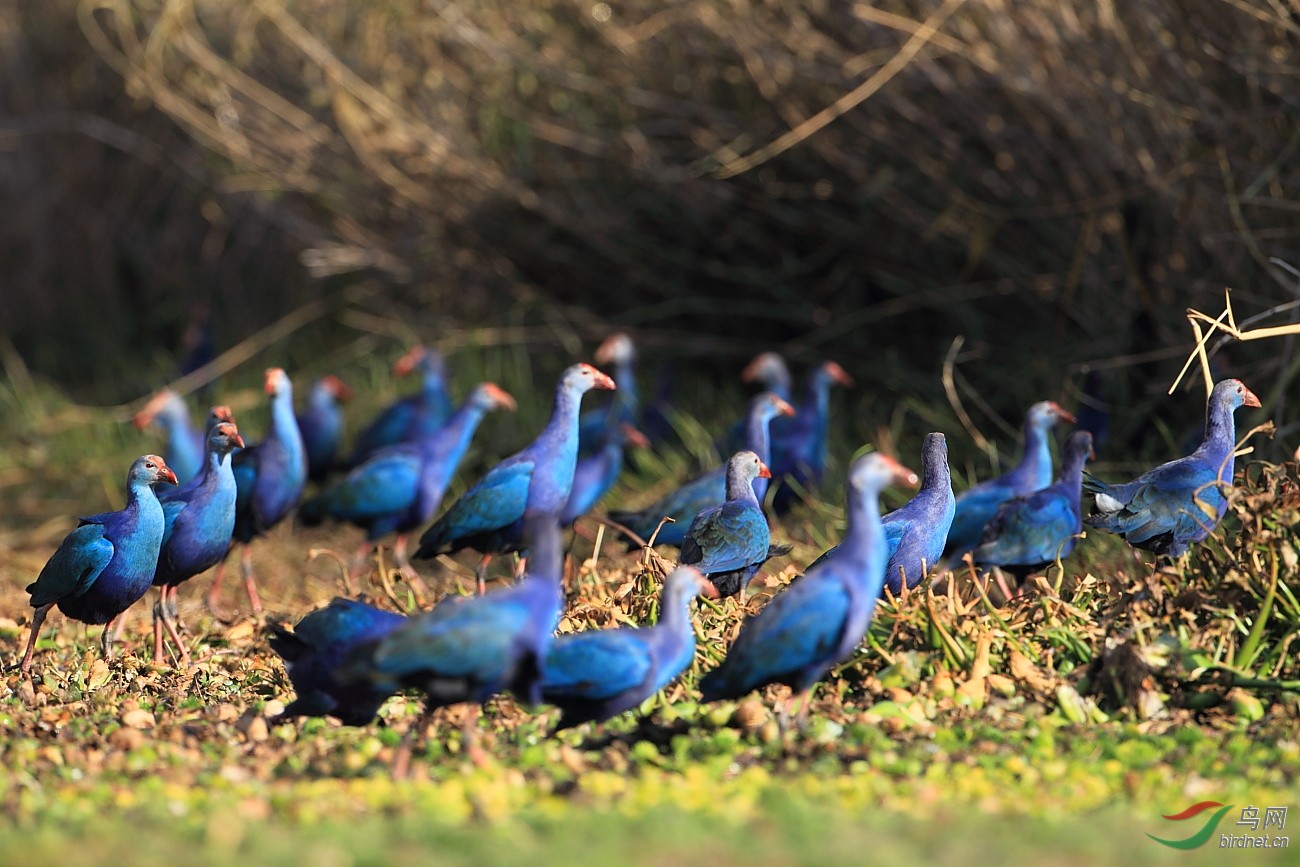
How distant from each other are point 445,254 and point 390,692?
233 inches

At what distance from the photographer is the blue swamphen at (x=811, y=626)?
13.2 feet

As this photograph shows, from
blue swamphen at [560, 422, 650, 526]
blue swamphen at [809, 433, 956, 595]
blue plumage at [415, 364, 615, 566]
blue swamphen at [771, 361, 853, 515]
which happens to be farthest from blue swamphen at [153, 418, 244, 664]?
blue swamphen at [771, 361, 853, 515]

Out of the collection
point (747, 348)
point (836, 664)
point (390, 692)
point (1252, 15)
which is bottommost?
A: point (747, 348)

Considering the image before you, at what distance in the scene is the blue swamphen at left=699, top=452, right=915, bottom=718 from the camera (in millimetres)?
4012

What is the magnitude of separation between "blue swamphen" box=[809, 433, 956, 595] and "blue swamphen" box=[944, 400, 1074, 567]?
0.67 metres

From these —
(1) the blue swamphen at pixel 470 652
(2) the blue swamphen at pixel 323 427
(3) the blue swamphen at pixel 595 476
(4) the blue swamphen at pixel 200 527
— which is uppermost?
(1) the blue swamphen at pixel 470 652

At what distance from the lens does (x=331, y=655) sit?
4168 mm

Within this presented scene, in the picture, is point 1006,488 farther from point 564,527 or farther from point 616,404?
point 616,404

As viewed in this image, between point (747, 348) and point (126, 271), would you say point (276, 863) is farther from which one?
point (126, 271)

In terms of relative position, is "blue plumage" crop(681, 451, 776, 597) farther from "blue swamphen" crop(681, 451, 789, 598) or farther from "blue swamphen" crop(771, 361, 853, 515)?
"blue swamphen" crop(771, 361, 853, 515)

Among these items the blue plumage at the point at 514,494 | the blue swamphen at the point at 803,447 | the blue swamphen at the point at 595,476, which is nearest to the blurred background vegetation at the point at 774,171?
the blue swamphen at the point at 803,447

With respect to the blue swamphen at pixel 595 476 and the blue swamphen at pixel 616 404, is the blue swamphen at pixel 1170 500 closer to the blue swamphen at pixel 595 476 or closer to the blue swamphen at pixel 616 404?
the blue swamphen at pixel 595 476

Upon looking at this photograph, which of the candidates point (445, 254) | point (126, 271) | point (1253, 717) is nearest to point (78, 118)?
point (126, 271)

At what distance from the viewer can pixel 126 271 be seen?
12898 mm
